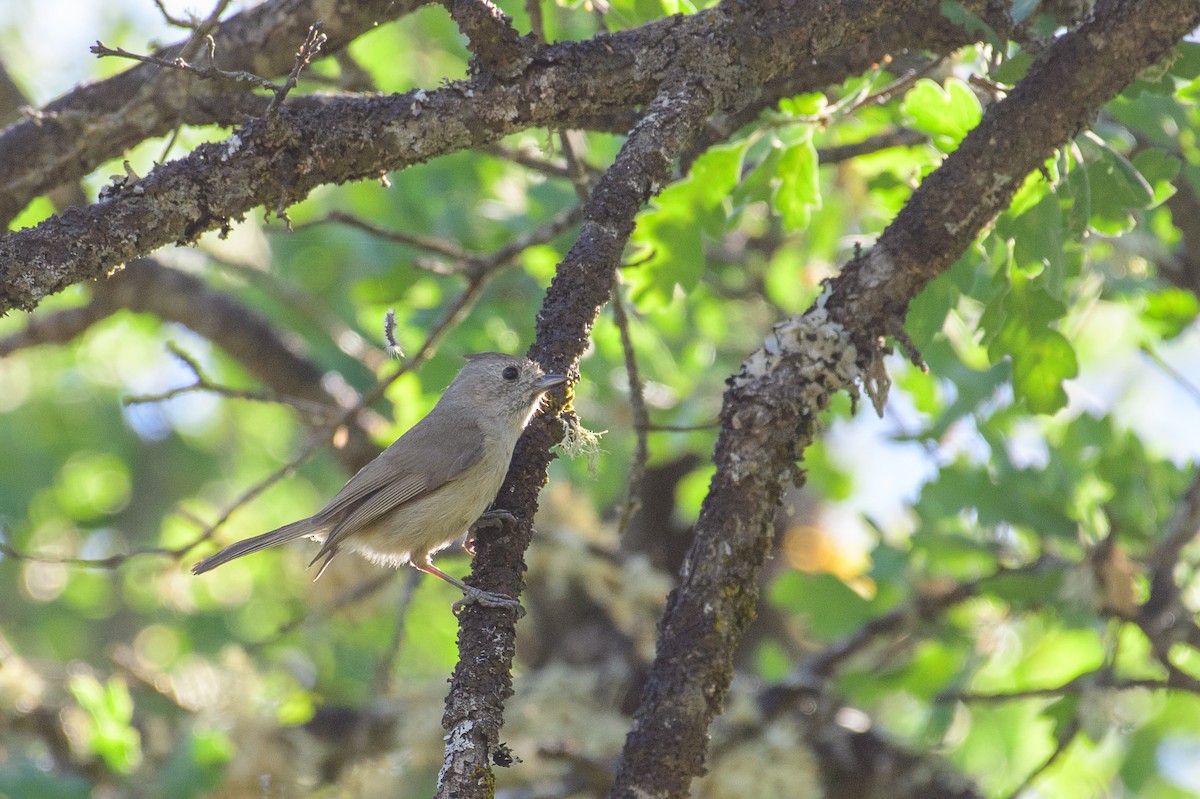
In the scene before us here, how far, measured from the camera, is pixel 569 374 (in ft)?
9.45

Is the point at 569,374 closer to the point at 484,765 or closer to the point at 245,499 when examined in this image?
the point at 484,765

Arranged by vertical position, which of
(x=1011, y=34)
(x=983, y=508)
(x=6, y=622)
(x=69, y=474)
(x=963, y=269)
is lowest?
(x=983, y=508)

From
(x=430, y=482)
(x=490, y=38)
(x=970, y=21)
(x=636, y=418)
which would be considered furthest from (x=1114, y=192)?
(x=430, y=482)

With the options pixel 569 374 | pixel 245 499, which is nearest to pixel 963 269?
pixel 569 374

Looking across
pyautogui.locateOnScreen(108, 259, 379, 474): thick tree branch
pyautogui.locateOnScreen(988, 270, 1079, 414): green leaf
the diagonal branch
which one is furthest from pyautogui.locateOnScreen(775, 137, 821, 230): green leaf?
pyautogui.locateOnScreen(108, 259, 379, 474): thick tree branch

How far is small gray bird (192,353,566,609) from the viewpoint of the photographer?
385 cm

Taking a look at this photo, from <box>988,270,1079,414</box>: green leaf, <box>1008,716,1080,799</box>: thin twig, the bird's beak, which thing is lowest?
<box>1008,716,1080,799</box>: thin twig

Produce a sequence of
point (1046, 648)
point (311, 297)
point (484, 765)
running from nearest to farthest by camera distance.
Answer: point (484, 765) < point (1046, 648) < point (311, 297)

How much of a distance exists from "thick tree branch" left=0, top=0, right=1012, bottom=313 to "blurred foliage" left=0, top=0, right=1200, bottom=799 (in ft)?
1.88

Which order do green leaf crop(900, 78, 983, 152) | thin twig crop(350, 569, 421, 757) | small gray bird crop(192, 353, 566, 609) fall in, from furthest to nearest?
thin twig crop(350, 569, 421, 757)
small gray bird crop(192, 353, 566, 609)
green leaf crop(900, 78, 983, 152)

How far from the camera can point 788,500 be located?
551 cm

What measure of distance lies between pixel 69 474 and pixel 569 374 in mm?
8617

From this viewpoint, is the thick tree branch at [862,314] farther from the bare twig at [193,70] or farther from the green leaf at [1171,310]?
the green leaf at [1171,310]

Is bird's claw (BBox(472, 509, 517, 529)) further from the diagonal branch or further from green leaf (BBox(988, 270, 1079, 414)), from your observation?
green leaf (BBox(988, 270, 1079, 414))
